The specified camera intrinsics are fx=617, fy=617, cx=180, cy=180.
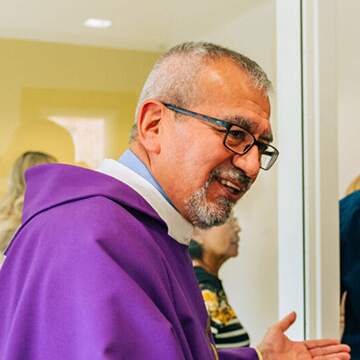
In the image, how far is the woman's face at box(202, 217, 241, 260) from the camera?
1.47m

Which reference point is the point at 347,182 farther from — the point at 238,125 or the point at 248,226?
the point at 238,125

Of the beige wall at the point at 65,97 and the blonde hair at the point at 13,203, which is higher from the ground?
the beige wall at the point at 65,97

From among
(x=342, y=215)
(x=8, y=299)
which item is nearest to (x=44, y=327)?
(x=8, y=299)

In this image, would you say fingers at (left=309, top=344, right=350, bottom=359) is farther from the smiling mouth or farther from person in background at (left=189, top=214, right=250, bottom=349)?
the smiling mouth

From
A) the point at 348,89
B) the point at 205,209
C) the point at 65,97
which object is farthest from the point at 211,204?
the point at 348,89

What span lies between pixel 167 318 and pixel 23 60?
1.97ft

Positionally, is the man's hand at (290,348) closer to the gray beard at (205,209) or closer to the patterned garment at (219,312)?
the patterned garment at (219,312)

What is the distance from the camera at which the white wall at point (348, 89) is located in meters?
1.70

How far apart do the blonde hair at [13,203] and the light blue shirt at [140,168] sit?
247 mm

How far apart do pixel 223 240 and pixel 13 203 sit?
21.4 inches

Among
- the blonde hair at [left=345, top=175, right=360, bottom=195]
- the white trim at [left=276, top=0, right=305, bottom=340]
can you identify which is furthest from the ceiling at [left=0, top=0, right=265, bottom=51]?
the blonde hair at [left=345, top=175, right=360, bottom=195]

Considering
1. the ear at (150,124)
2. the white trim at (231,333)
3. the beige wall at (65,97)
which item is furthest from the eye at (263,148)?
the white trim at (231,333)

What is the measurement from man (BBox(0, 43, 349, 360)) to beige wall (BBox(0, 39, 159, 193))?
0.18 meters

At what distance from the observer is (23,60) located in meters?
1.19
